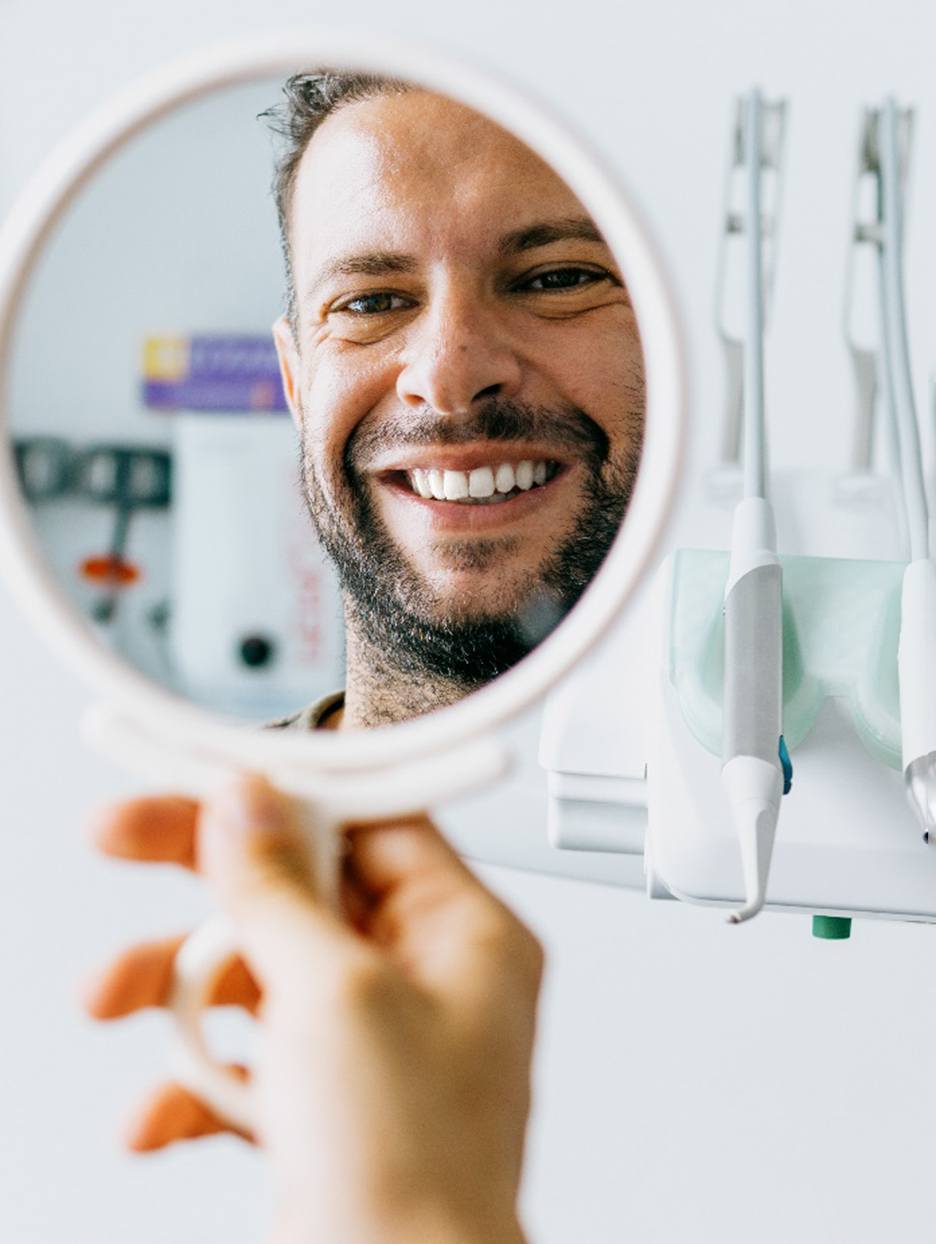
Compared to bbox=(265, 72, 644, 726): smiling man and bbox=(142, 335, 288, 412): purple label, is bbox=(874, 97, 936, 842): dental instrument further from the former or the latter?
bbox=(142, 335, 288, 412): purple label

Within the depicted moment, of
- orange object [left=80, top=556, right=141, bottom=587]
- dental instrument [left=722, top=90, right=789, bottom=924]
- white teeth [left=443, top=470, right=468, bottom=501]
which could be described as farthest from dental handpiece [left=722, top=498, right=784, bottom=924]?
orange object [left=80, top=556, right=141, bottom=587]

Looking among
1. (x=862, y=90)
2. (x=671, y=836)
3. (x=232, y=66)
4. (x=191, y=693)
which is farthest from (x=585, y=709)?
(x=862, y=90)

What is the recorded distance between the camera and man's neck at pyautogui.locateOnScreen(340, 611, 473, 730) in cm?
47

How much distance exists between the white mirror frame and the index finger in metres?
0.02

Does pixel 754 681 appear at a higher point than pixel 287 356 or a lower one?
lower

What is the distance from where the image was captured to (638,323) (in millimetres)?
421

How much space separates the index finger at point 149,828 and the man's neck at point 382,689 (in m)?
0.06

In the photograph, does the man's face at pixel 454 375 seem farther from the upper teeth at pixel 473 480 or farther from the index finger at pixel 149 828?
the index finger at pixel 149 828

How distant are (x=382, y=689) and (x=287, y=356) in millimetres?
120

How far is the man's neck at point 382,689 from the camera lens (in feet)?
1.55

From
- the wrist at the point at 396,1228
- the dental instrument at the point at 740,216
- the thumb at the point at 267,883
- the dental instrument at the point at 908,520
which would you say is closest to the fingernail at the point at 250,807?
the thumb at the point at 267,883

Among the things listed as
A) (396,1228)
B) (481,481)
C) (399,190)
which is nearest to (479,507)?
(481,481)

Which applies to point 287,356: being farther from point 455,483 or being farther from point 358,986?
point 358,986

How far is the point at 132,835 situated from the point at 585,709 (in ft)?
0.70
